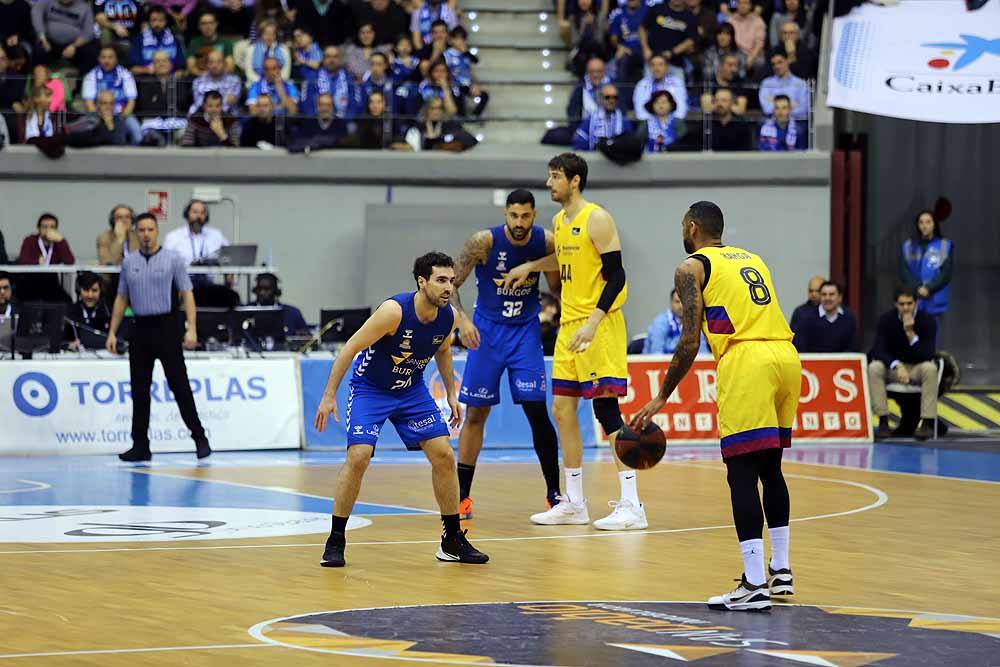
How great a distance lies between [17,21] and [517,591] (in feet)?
55.8

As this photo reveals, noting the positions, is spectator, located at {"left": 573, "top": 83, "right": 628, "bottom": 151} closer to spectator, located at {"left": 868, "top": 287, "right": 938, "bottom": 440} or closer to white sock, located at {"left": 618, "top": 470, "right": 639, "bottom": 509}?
spectator, located at {"left": 868, "top": 287, "right": 938, "bottom": 440}

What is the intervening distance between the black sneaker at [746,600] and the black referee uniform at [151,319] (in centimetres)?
827

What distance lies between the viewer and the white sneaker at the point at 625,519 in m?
10.4

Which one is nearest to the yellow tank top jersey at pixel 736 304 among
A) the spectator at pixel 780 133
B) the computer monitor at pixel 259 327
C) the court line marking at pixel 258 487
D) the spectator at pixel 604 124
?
the court line marking at pixel 258 487

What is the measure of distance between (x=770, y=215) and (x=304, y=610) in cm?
1603

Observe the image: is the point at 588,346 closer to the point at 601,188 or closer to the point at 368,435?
the point at 368,435

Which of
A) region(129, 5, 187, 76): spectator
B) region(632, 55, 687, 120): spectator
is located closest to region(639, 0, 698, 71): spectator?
region(632, 55, 687, 120): spectator

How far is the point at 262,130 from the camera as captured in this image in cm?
2180

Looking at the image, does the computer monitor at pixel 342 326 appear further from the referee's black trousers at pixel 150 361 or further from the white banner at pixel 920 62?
the white banner at pixel 920 62

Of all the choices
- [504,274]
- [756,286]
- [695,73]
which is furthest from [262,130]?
[756,286]

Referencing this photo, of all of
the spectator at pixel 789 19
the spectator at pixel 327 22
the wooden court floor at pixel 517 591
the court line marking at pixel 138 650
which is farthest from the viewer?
the spectator at pixel 789 19

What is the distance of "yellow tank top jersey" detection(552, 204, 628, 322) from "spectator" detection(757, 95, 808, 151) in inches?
476

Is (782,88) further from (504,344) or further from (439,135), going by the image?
(504,344)

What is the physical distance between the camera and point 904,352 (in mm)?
18266
